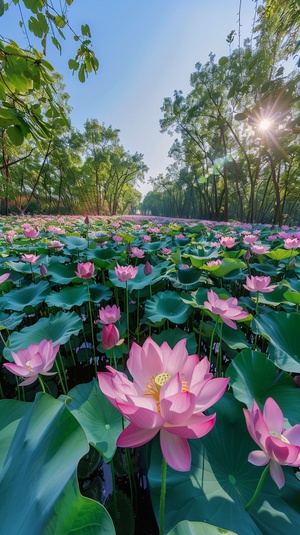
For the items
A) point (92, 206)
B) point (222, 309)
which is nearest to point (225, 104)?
point (222, 309)

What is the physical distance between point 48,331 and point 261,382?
939 millimetres

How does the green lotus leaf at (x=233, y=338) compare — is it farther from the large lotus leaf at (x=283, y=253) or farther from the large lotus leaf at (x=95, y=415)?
the large lotus leaf at (x=283, y=253)

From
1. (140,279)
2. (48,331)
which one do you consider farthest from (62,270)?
(48,331)

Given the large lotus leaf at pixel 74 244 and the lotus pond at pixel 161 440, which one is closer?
the lotus pond at pixel 161 440

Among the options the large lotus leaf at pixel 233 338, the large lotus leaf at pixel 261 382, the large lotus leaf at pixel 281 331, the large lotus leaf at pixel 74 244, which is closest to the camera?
the large lotus leaf at pixel 261 382

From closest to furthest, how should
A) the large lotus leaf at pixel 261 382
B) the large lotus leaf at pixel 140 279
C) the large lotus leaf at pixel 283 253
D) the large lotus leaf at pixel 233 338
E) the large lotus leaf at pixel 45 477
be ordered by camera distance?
the large lotus leaf at pixel 45 477, the large lotus leaf at pixel 261 382, the large lotus leaf at pixel 233 338, the large lotus leaf at pixel 140 279, the large lotus leaf at pixel 283 253

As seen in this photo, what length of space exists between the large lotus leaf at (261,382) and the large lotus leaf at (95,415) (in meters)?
0.40

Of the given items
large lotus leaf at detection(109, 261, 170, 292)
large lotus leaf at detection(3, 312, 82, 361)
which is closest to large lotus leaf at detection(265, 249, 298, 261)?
large lotus leaf at detection(109, 261, 170, 292)

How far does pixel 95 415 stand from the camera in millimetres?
775

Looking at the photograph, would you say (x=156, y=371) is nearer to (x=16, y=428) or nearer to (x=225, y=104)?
(x=16, y=428)

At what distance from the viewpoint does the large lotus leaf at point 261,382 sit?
0.74 m

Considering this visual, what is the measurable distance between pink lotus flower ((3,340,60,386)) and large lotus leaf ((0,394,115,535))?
0.11 metres

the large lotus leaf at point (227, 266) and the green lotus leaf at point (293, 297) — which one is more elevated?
the large lotus leaf at point (227, 266)

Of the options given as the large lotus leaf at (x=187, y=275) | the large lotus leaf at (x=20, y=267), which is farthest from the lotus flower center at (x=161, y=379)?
the large lotus leaf at (x=20, y=267)
